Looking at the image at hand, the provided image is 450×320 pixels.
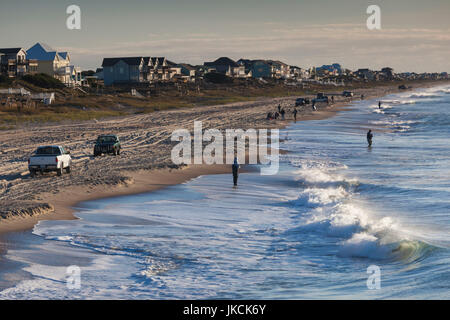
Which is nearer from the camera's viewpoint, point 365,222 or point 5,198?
point 365,222

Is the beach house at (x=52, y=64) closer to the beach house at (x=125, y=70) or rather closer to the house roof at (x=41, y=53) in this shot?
the house roof at (x=41, y=53)

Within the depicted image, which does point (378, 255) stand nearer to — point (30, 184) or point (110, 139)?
point (30, 184)

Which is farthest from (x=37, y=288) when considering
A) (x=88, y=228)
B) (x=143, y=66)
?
(x=143, y=66)

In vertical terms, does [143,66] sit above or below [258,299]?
above

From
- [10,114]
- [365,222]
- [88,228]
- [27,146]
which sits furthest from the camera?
[10,114]

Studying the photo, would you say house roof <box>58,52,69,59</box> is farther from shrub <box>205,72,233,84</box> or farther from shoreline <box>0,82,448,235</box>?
shoreline <box>0,82,448,235</box>

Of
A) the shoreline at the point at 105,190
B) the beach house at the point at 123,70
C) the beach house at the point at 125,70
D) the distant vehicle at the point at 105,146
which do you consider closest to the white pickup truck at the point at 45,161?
the shoreline at the point at 105,190

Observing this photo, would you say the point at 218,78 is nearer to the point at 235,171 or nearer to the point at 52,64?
the point at 52,64
